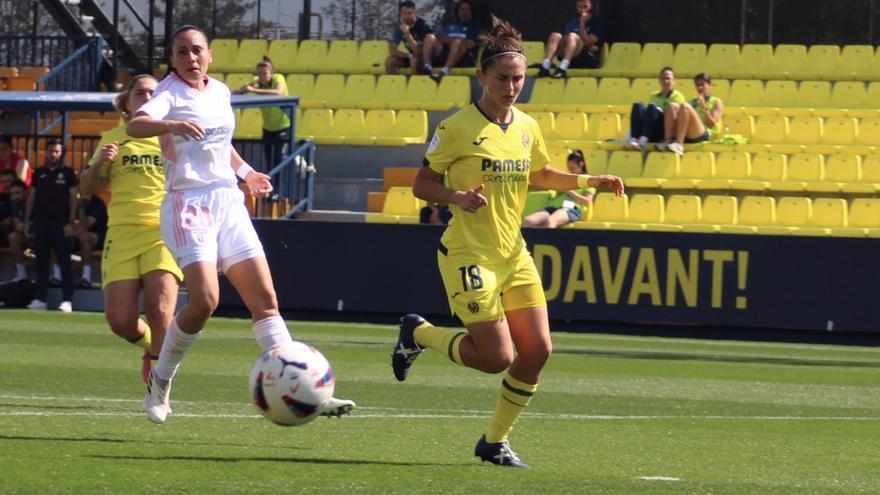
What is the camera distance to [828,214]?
19.7m

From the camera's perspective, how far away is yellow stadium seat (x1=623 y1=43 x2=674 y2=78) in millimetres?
24453

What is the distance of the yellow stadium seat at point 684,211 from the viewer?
2016 cm

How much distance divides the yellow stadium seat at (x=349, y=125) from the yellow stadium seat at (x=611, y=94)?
3.29 m

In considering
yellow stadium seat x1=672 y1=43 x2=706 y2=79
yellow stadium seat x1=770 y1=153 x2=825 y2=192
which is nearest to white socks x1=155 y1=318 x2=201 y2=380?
yellow stadium seat x1=770 y1=153 x2=825 y2=192

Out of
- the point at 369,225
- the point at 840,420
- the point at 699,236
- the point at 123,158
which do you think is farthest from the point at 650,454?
the point at 369,225

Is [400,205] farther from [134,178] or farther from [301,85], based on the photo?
[134,178]

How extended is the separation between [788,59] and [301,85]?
770cm

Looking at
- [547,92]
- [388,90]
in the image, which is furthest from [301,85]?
[547,92]

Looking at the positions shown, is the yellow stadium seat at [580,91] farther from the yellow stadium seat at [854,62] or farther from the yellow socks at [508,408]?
the yellow socks at [508,408]

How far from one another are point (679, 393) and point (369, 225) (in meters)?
8.32

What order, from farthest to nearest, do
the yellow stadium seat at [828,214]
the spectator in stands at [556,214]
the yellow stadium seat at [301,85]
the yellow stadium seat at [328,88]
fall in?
1. the yellow stadium seat at [301,85]
2. the yellow stadium seat at [328,88]
3. the yellow stadium seat at [828,214]
4. the spectator in stands at [556,214]

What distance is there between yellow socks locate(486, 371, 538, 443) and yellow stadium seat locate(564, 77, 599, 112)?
16.5 meters

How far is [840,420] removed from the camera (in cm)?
1029

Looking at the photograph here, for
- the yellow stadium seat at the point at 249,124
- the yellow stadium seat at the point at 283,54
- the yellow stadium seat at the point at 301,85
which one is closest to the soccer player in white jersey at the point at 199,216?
the yellow stadium seat at the point at 249,124
